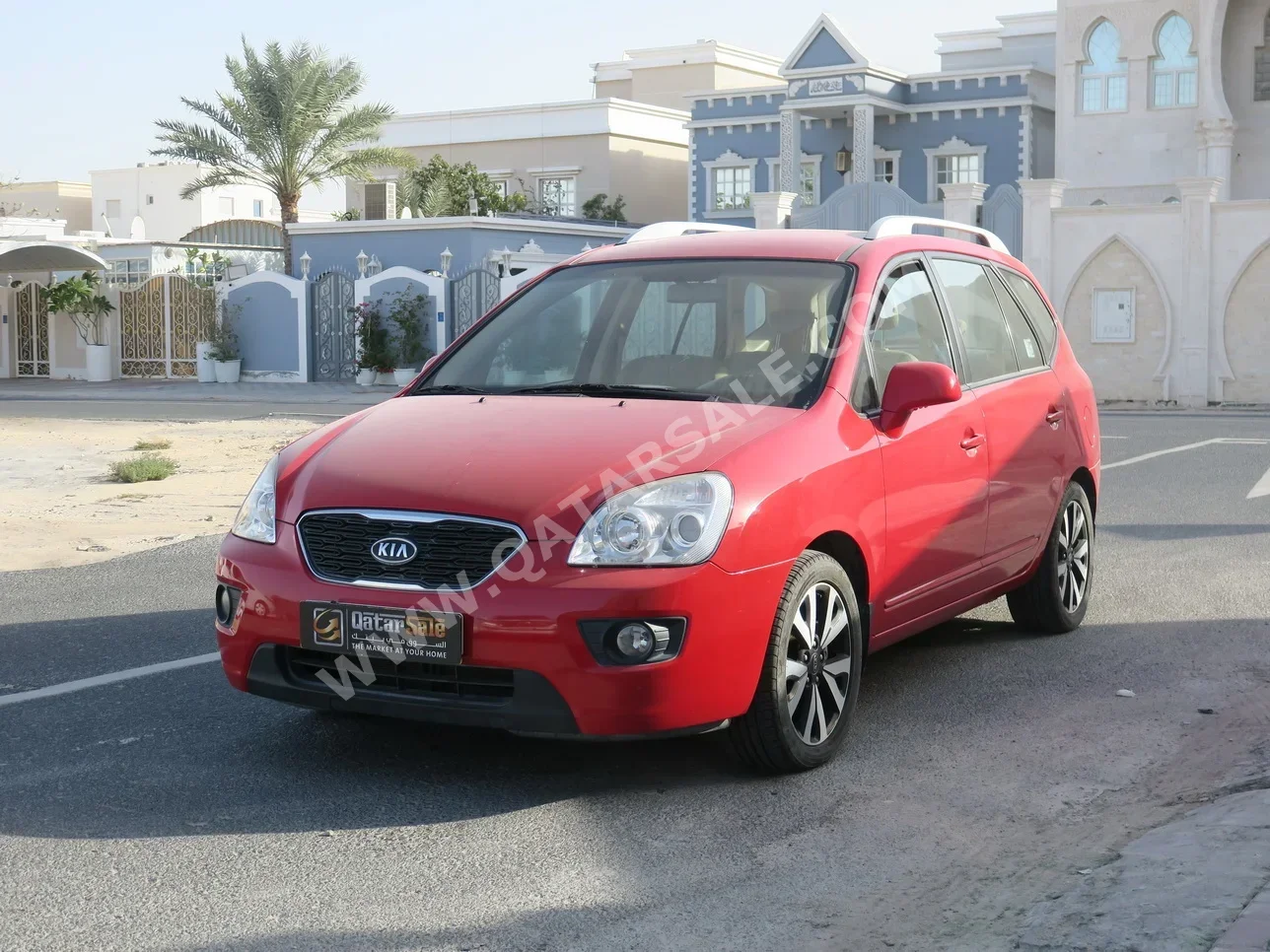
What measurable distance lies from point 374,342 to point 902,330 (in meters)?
29.8

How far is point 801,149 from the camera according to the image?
155 ft

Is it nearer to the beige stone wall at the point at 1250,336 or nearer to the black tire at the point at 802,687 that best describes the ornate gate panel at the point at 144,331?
the beige stone wall at the point at 1250,336

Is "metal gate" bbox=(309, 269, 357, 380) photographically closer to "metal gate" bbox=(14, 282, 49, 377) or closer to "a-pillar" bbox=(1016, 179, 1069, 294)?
"metal gate" bbox=(14, 282, 49, 377)

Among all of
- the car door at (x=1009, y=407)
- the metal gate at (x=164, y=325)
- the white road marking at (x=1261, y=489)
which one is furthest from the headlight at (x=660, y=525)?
the metal gate at (x=164, y=325)

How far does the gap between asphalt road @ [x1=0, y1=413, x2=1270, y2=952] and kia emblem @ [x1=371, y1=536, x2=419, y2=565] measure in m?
0.72

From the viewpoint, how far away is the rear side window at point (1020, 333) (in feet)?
23.0

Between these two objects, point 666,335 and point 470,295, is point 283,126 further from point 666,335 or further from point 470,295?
point 666,335

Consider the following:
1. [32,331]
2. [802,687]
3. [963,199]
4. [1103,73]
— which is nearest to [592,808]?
[802,687]

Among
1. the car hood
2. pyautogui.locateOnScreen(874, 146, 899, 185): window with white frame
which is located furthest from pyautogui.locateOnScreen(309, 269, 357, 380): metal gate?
the car hood

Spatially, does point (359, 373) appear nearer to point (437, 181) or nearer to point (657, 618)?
point (437, 181)

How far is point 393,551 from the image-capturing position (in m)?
4.74

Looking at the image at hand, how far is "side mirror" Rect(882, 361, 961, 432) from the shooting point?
18.0 ft

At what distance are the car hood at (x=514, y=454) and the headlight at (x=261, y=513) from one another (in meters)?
0.06

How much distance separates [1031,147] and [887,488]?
135 ft
